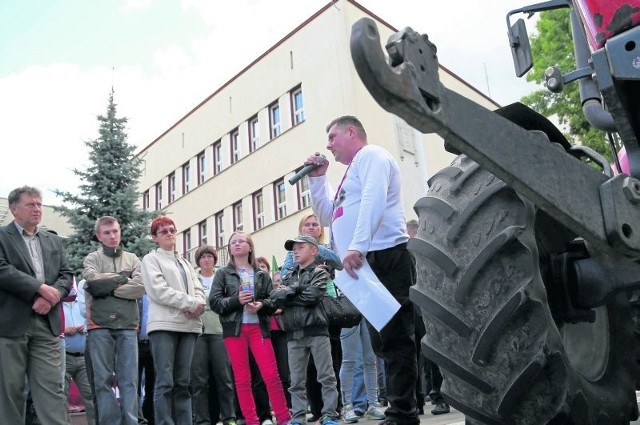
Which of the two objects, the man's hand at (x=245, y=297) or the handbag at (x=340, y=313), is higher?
the man's hand at (x=245, y=297)

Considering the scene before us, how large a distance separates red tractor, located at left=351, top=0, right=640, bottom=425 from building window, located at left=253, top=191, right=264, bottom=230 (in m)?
22.4

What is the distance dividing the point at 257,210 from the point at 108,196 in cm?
808

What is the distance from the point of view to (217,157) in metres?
27.9

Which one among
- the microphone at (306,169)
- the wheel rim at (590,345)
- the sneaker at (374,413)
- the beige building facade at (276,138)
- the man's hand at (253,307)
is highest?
the beige building facade at (276,138)

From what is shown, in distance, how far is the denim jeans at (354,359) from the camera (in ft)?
22.1

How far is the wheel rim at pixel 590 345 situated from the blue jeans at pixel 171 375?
4240 millimetres

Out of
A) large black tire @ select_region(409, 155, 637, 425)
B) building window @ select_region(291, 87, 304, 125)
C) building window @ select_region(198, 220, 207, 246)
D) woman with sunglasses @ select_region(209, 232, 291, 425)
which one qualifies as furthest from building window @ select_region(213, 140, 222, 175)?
large black tire @ select_region(409, 155, 637, 425)

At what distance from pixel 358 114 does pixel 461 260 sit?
18.6 m

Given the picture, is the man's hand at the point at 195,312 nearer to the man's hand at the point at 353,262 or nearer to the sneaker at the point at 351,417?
the sneaker at the point at 351,417

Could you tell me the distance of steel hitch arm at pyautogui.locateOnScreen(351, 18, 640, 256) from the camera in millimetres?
1361

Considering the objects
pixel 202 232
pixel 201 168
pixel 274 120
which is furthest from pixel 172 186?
pixel 274 120

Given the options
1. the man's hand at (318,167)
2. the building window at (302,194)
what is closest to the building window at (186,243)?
the building window at (302,194)

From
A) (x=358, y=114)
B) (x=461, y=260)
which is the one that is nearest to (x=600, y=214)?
(x=461, y=260)

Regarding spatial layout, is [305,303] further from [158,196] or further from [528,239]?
[158,196]
